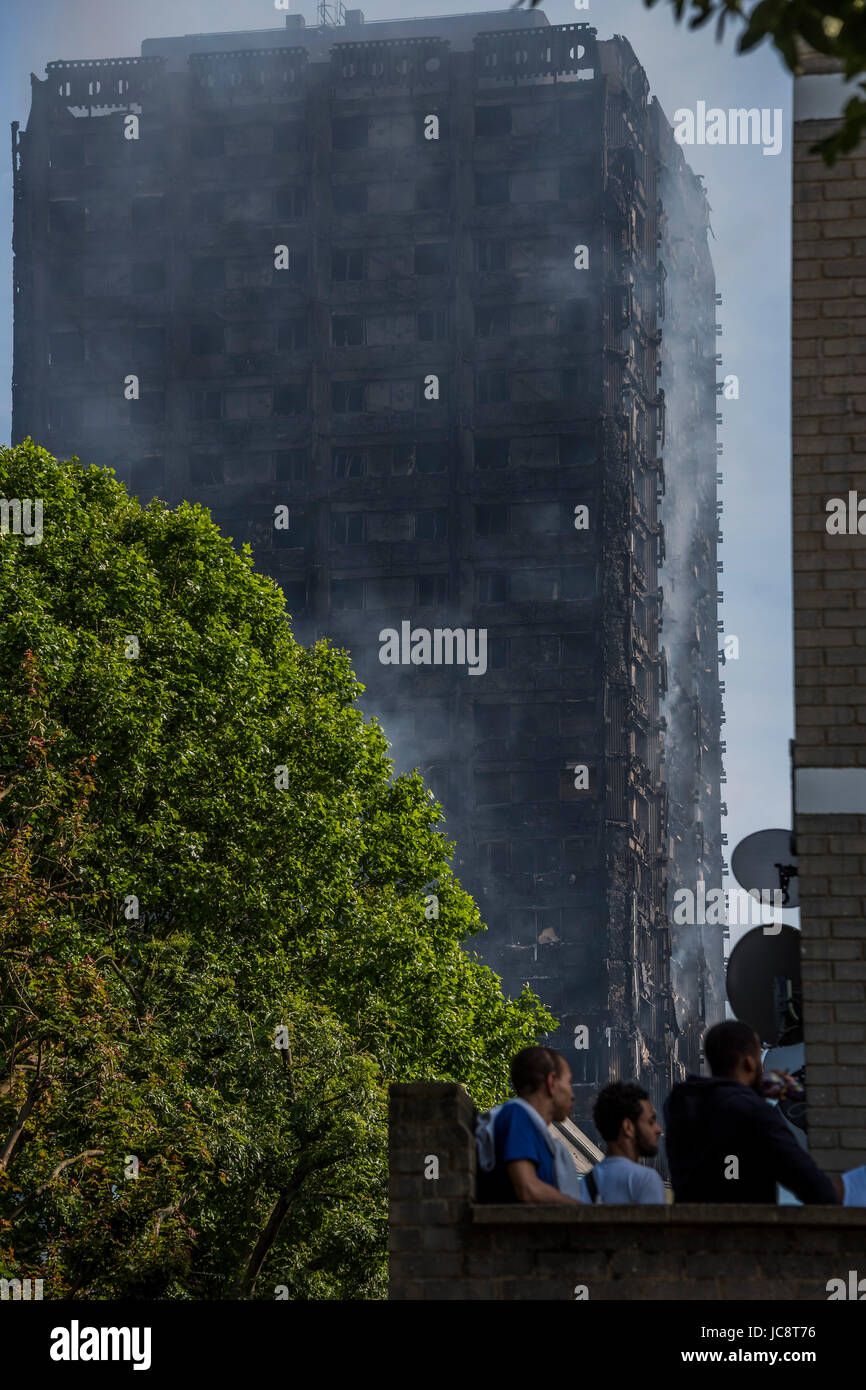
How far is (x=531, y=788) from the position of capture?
85.5 metres

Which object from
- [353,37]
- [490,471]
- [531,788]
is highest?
[353,37]

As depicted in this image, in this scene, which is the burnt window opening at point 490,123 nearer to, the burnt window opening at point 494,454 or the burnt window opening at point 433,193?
the burnt window opening at point 433,193

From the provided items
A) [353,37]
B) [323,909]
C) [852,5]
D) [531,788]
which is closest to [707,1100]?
[852,5]

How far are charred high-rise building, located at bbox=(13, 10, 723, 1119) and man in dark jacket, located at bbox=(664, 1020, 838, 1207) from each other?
74029mm

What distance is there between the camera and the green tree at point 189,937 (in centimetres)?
2136

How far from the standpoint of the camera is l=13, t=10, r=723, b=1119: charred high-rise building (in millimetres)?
85938

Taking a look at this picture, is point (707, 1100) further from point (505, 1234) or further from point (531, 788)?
point (531, 788)

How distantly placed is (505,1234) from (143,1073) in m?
13.7

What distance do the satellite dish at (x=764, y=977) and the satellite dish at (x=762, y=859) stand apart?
3.96 feet

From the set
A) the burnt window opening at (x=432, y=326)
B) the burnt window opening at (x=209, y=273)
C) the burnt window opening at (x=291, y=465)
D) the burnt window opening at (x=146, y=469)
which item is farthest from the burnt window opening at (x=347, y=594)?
the burnt window opening at (x=209, y=273)

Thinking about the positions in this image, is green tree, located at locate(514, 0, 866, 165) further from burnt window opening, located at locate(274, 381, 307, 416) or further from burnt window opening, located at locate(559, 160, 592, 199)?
burnt window opening, located at locate(559, 160, 592, 199)

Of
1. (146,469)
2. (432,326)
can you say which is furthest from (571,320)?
(146,469)

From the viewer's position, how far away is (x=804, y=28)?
6168 millimetres
